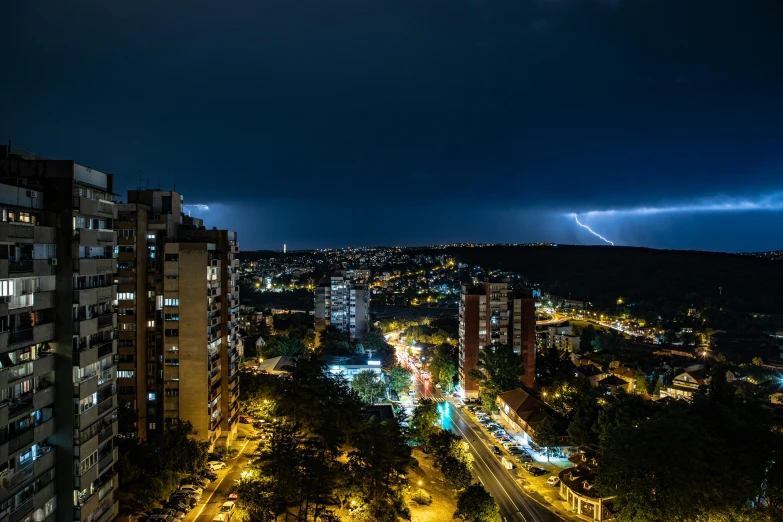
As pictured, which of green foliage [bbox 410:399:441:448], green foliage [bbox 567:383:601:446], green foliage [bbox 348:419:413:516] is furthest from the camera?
green foliage [bbox 410:399:441:448]

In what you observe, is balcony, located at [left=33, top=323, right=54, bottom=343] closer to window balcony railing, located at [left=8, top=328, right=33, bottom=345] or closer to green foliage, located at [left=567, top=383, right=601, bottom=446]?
window balcony railing, located at [left=8, top=328, right=33, bottom=345]

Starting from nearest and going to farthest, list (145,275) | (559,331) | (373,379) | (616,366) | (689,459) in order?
(689,459) → (145,275) → (373,379) → (616,366) → (559,331)

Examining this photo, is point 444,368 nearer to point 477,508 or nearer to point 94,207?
point 477,508

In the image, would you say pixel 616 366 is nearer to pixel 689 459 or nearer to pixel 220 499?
pixel 689 459

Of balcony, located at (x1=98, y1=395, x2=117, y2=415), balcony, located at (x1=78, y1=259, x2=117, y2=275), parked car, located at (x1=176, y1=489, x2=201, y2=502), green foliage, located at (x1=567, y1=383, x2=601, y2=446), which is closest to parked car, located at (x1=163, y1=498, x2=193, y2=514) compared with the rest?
parked car, located at (x1=176, y1=489, x2=201, y2=502)

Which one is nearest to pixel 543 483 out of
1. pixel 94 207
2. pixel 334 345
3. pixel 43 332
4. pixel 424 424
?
pixel 424 424

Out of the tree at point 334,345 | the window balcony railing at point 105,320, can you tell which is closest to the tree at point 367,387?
the tree at point 334,345

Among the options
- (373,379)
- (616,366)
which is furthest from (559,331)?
(373,379)
